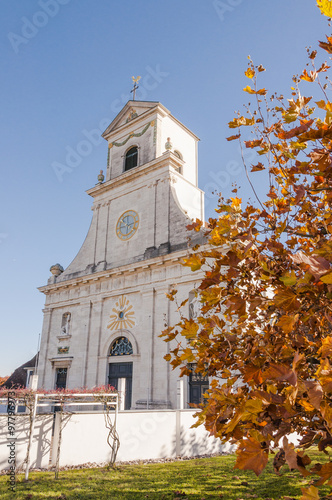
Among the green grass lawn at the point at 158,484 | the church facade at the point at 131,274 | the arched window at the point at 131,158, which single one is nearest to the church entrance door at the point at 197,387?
the church facade at the point at 131,274

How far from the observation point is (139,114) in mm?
26938

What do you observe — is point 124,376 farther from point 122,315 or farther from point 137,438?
point 137,438

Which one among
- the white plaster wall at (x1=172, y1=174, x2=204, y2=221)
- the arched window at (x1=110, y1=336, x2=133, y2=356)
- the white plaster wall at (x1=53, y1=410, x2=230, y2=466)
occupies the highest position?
the white plaster wall at (x1=172, y1=174, x2=204, y2=221)

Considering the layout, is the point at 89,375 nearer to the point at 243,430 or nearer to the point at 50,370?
the point at 50,370

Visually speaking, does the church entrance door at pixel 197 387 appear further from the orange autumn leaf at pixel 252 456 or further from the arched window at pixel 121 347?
the orange autumn leaf at pixel 252 456

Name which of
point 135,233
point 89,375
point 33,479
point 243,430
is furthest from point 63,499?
point 135,233

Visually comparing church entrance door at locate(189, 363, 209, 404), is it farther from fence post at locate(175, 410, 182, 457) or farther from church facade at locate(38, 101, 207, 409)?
fence post at locate(175, 410, 182, 457)

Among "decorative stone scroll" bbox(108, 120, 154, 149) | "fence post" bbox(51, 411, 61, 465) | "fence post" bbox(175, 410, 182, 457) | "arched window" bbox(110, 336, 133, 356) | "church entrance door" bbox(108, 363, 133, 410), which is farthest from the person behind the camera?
"decorative stone scroll" bbox(108, 120, 154, 149)

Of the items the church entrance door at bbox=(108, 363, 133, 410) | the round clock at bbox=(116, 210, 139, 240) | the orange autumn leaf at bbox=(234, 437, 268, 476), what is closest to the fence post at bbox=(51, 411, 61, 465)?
the church entrance door at bbox=(108, 363, 133, 410)

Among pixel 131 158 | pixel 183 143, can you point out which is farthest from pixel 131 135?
pixel 183 143

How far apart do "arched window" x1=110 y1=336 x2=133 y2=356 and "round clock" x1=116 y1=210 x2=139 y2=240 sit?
6388 mm

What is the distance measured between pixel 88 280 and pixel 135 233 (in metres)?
4.30

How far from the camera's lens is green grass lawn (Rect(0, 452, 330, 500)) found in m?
7.05

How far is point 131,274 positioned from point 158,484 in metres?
14.2
